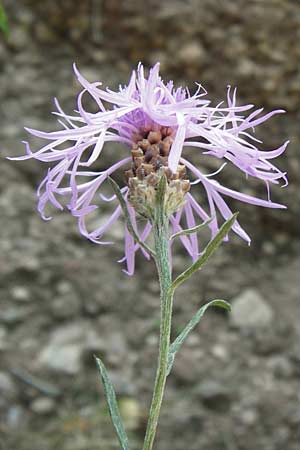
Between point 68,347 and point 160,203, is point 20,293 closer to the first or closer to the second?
point 68,347

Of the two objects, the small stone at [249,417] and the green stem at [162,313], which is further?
the small stone at [249,417]

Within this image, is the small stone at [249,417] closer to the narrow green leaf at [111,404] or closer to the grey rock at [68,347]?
the grey rock at [68,347]

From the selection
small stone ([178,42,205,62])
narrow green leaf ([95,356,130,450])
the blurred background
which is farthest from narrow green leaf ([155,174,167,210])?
small stone ([178,42,205,62])

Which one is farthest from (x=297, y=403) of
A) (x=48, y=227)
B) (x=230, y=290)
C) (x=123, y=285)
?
(x=48, y=227)

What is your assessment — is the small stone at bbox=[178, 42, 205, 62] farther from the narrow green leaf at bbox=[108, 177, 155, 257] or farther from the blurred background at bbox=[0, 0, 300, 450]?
the narrow green leaf at bbox=[108, 177, 155, 257]

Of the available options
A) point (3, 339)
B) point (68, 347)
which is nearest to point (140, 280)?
point (68, 347)

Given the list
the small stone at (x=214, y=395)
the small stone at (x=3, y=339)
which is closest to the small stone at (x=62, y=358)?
the small stone at (x=3, y=339)
